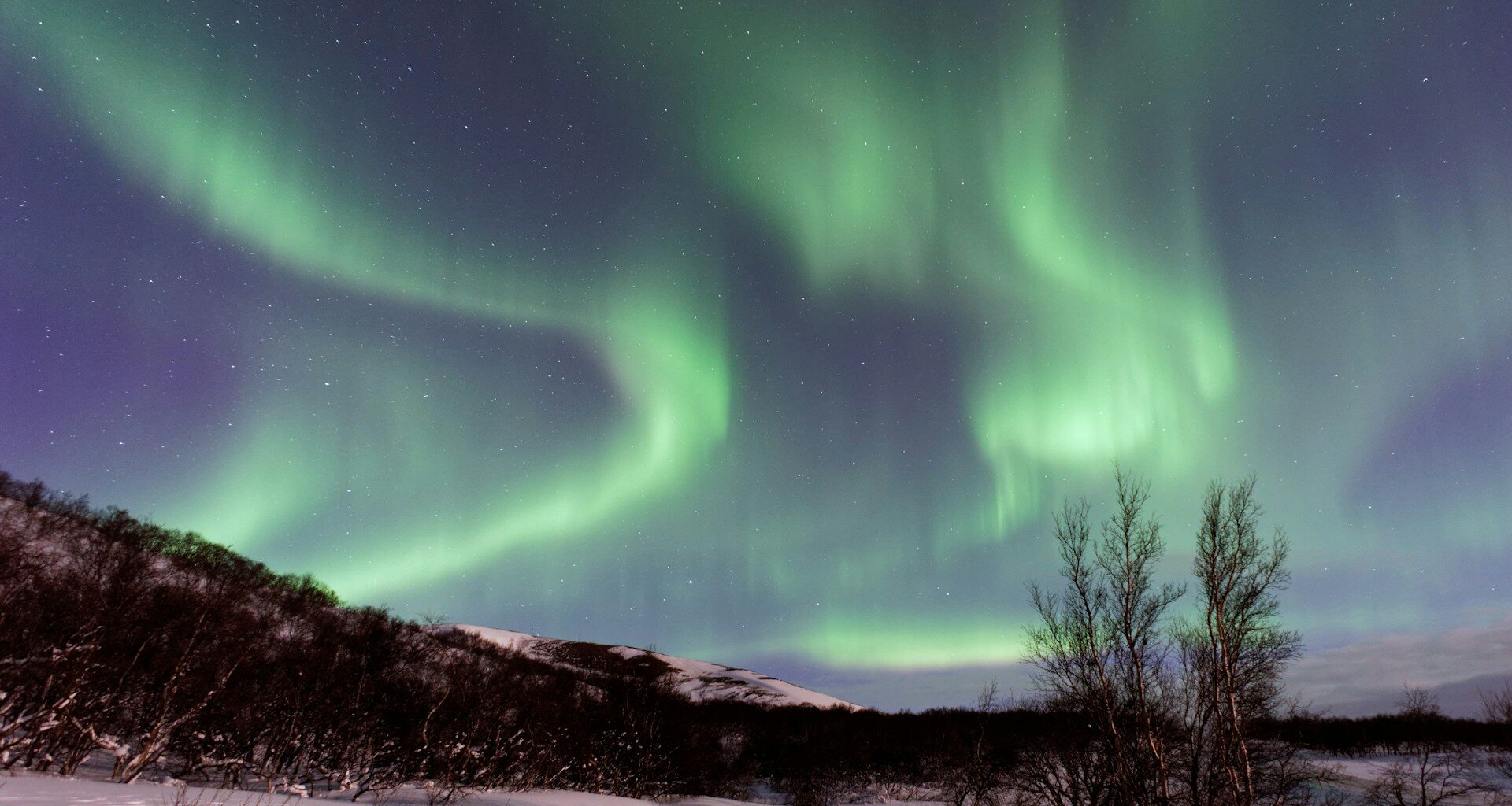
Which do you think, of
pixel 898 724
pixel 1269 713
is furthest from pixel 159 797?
pixel 898 724

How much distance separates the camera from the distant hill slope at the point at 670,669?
103175 mm

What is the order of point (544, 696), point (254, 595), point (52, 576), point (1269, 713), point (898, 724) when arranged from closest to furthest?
point (1269, 713) < point (52, 576) < point (544, 696) < point (254, 595) < point (898, 724)

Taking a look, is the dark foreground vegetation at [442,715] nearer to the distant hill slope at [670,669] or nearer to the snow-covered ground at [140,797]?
the snow-covered ground at [140,797]

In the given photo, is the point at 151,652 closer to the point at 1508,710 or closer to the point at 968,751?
the point at 968,751

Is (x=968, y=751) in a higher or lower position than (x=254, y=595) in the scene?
lower

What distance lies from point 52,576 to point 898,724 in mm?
78338

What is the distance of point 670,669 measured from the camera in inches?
4835

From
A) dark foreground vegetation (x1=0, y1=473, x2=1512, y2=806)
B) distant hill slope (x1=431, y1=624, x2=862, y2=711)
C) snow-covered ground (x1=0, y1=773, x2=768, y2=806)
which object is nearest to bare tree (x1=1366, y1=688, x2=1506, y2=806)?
dark foreground vegetation (x1=0, y1=473, x2=1512, y2=806)

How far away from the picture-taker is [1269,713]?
28812mm

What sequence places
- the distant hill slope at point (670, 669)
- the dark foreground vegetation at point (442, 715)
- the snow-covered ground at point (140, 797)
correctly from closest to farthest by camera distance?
the snow-covered ground at point (140, 797)
the dark foreground vegetation at point (442, 715)
the distant hill slope at point (670, 669)

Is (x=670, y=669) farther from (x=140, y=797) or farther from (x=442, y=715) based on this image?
(x=140, y=797)

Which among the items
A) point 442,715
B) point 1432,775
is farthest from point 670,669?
point 1432,775

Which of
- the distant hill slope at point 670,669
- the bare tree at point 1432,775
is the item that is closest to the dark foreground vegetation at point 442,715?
the bare tree at point 1432,775

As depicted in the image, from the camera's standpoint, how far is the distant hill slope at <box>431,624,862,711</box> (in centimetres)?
10318
